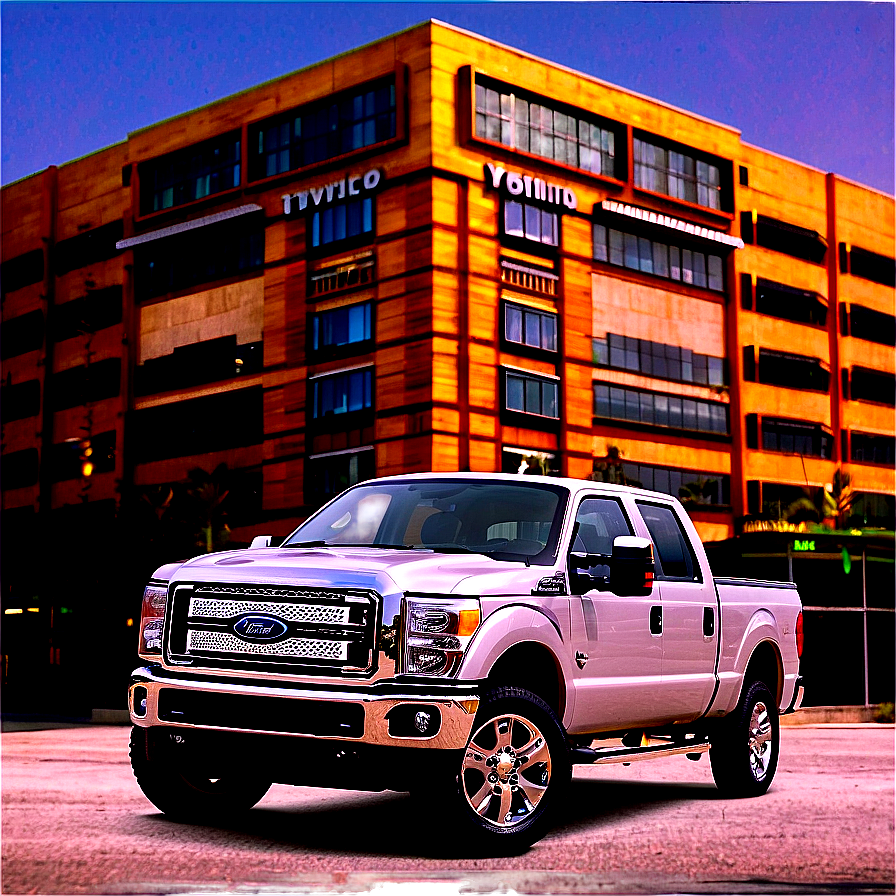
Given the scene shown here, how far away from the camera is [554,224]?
54.0 meters

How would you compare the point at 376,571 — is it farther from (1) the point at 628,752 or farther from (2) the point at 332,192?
(2) the point at 332,192

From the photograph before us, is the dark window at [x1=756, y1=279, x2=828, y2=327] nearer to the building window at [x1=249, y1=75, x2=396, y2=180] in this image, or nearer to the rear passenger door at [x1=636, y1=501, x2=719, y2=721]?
the building window at [x1=249, y1=75, x2=396, y2=180]

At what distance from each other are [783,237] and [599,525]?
5856cm

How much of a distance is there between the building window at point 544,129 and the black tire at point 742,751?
42.7m

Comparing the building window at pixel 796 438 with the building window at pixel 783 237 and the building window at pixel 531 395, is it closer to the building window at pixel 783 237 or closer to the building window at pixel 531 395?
the building window at pixel 783 237

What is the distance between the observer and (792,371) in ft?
211

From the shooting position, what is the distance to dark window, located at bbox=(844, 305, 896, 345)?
68312mm

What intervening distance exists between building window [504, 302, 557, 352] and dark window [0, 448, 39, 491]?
2618 cm

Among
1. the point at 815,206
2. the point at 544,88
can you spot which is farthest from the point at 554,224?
the point at 815,206

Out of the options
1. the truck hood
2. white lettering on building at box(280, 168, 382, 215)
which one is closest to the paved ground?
the truck hood

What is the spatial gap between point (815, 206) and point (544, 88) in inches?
766

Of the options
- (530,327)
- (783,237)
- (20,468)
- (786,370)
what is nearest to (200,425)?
(20,468)

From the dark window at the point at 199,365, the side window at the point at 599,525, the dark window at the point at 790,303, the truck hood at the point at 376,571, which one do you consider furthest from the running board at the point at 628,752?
the dark window at the point at 790,303

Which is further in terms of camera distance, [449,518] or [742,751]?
[742,751]
